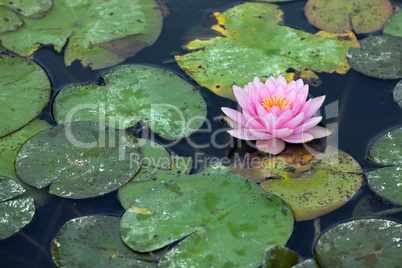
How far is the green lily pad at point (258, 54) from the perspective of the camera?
312cm

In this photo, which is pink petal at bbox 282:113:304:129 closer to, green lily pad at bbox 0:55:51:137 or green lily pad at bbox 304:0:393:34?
green lily pad at bbox 304:0:393:34

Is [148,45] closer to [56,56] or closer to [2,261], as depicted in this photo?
[56,56]

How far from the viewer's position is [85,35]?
3.44 m

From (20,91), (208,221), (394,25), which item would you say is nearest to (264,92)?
(208,221)

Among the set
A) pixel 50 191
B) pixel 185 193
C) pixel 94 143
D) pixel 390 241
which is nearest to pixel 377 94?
pixel 390 241

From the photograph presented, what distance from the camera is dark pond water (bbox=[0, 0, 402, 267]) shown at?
2254 mm

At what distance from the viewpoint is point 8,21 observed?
3.52 m

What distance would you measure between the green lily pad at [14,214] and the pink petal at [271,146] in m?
1.54

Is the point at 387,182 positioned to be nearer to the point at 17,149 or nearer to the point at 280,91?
the point at 280,91

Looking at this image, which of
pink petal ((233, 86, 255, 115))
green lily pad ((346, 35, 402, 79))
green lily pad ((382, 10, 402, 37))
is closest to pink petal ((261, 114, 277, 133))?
pink petal ((233, 86, 255, 115))

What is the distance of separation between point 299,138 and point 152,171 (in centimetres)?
103

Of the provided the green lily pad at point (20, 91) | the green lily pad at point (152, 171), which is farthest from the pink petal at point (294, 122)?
the green lily pad at point (20, 91)

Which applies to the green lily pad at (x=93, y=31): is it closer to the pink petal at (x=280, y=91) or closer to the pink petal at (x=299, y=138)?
the pink petal at (x=280, y=91)

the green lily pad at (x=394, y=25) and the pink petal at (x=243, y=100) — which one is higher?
the green lily pad at (x=394, y=25)
